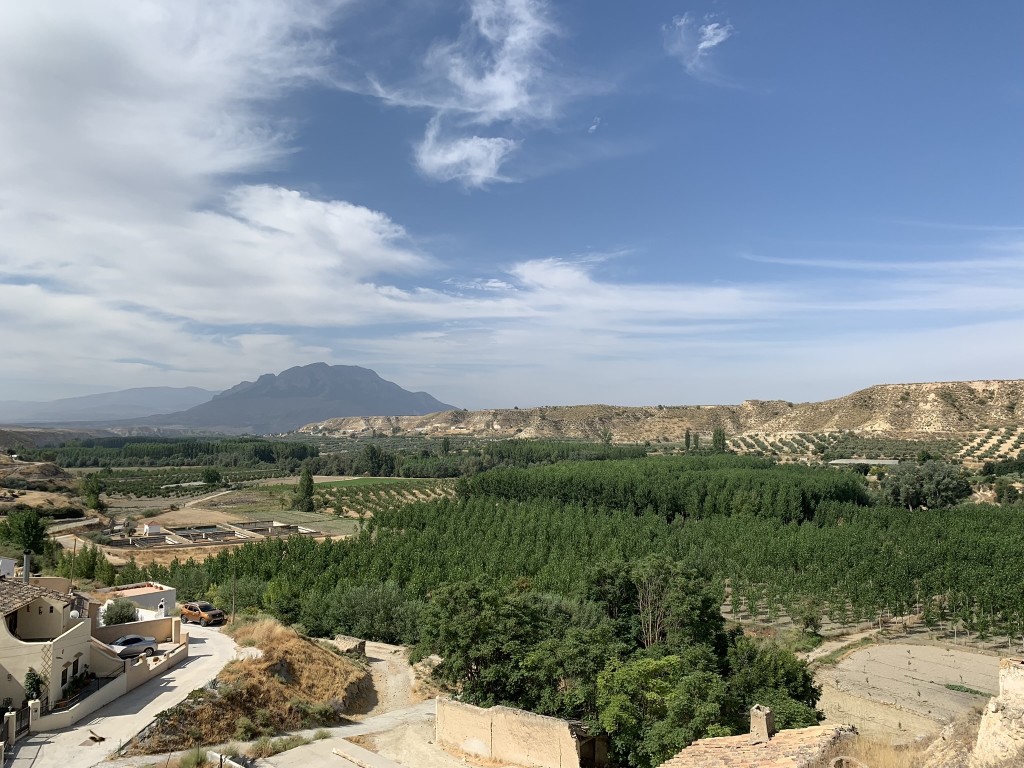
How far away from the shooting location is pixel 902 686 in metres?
34.3

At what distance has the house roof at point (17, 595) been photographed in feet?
75.3

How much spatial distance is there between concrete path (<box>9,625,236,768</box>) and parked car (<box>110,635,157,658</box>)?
152 cm

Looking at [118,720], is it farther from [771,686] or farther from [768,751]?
[771,686]

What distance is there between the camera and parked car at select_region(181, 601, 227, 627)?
36.5 m

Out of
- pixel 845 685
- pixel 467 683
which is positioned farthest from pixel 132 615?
pixel 845 685

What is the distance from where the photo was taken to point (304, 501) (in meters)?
96.8

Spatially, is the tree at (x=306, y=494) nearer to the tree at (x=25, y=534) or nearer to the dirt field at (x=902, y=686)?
the tree at (x=25, y=534)

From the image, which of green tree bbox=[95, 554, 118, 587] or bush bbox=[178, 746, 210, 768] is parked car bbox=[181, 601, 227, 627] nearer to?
green tree bbox=[95, 554, 118, 587]

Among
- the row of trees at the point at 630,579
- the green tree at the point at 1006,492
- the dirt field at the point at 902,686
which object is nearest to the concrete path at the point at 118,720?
the row of trees at the point at 630,579

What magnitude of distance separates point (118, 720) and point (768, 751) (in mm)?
19697

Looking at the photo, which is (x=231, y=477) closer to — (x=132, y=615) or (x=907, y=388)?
(x=132, y=615)

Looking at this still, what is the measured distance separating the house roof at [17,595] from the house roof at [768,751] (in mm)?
21776

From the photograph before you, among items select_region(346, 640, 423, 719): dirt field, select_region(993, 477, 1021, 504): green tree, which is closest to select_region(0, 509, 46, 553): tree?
select_region(346, 640, 423, 719): dirt field

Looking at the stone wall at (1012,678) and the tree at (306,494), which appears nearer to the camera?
the stone wall at (1012,678)
